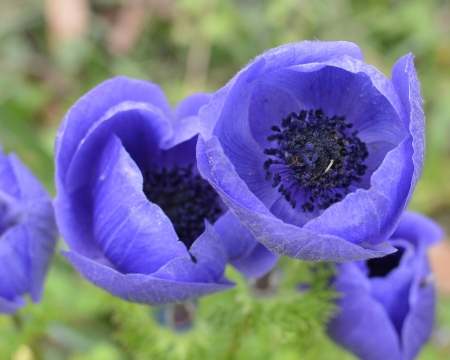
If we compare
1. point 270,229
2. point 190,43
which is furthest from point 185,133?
point 190,43

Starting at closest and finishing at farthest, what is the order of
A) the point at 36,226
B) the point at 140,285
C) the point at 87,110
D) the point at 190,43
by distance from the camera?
1. the point at 140,285
2. the point at 87,110
3. the point at 36,226
4. the point at 190,43

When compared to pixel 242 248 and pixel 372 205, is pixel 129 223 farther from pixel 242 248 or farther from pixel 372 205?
pixel 372 205

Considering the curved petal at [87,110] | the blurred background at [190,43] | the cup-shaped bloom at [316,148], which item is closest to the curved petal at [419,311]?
the cup-shaped bloom at [316,148]

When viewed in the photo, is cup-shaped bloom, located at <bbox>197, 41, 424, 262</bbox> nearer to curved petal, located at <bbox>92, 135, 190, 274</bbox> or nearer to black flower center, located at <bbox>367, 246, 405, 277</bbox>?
curved petal, located at <bbox>92, 135, 190, 274</bbox>

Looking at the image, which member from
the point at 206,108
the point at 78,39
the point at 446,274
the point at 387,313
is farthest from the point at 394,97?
the point at 78,39

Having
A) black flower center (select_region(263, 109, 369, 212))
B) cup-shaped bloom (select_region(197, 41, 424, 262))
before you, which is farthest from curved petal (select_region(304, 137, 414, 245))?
black flower center (select_region(263, 109, 369, 212))
